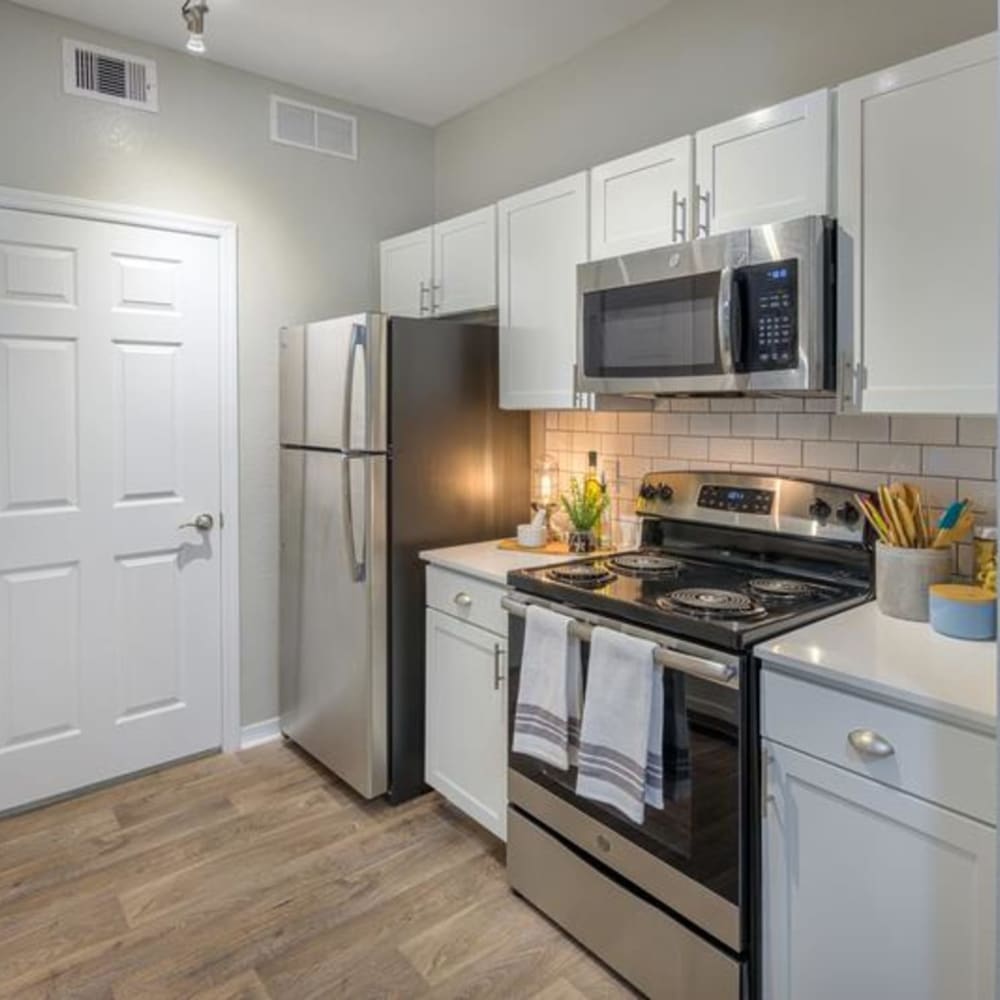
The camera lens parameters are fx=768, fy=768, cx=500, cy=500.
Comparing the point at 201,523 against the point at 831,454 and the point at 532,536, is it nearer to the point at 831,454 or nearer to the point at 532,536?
the point at 532,536

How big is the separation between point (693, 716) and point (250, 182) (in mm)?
2627

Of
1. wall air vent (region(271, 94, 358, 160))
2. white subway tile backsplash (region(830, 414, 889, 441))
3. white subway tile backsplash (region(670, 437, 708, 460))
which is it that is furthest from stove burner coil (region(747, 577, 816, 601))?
wall air vent (region(271, 94, 358, 160))

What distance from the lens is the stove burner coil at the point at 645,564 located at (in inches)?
85.3

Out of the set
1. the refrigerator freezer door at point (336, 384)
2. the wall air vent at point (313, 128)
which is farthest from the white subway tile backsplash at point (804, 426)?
the wall air vent at point (313, 128)

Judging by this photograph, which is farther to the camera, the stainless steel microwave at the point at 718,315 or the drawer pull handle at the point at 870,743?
the stainless steel microwave at the point at 718,315

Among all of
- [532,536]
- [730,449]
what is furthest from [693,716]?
[532,536]

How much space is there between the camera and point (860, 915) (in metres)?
1.41

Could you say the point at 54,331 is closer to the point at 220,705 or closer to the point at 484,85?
the point at 220,705

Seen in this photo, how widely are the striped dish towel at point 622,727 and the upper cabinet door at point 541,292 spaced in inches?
35.9

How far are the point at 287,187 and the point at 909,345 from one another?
98.0 inches

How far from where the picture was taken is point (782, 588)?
1.93 meters

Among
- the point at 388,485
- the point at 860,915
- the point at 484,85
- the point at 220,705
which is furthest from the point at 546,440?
the point at 860,915

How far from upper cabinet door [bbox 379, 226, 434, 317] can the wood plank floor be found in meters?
1.92

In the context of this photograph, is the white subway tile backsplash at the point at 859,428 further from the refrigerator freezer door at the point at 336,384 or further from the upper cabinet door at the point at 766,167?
the refrigerator freezer door at the point at 336,384
